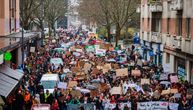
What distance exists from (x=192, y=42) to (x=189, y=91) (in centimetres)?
764

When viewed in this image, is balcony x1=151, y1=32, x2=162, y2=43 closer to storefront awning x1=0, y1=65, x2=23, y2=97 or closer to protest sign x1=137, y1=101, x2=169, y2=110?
storefront awning x1=0, y1=65, x2=23, y2=97

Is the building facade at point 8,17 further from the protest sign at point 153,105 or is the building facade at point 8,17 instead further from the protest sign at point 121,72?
the protest sign at point 153,105

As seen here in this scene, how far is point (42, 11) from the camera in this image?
78.2 metres

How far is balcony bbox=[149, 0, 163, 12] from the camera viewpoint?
4391 cm

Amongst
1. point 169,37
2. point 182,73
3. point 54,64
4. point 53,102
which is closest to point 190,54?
point 182,73

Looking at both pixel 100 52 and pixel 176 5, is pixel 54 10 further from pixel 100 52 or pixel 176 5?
pixel 176 5

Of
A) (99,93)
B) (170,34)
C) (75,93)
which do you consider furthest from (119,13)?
(75,93)

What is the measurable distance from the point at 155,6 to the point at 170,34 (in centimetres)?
575

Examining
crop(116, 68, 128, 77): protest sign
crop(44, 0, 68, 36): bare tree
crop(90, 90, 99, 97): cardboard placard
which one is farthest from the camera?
crop(44, 0, 68, 36): bare tree

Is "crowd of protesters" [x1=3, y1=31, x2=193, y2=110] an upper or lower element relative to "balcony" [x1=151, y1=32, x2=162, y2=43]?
lower

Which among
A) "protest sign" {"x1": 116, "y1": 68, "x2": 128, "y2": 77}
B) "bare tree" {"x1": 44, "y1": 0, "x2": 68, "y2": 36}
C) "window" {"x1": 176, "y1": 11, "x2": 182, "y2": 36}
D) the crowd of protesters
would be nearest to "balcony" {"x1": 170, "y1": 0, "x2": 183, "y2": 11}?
"window" {"x1": 176, "y1": 11, "x2": 182, "y2": 36}

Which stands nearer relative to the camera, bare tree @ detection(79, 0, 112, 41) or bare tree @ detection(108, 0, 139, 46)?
bare tree @ detection(108, 0, 139, 46)

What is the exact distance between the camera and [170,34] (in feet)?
131

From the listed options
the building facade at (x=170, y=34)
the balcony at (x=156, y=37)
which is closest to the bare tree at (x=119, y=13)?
the building facade at (x=170, y=34)
